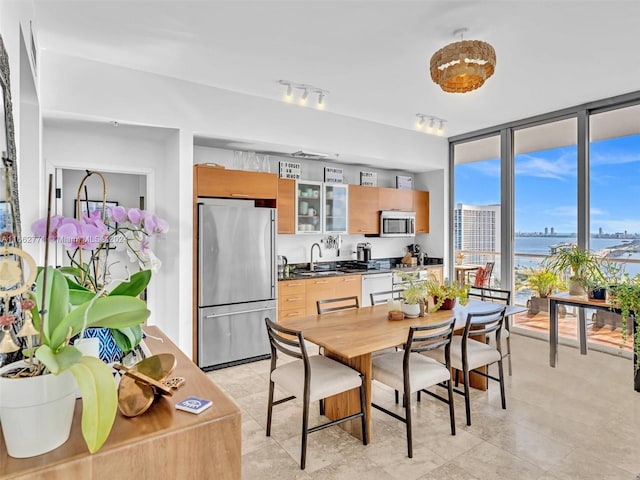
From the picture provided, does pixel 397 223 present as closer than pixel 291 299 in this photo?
No

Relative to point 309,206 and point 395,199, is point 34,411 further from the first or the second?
point 395,199

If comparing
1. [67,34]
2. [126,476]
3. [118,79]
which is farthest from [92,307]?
[118,79]

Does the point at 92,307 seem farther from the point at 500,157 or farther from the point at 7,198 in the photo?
the point at 500,157

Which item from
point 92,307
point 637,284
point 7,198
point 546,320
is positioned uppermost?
point 7,198

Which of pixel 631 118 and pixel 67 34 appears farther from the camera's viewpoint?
pixel 631 118

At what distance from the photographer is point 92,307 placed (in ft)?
3.00

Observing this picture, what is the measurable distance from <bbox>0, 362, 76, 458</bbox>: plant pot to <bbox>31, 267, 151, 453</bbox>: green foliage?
71 millimetres

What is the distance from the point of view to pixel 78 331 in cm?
89

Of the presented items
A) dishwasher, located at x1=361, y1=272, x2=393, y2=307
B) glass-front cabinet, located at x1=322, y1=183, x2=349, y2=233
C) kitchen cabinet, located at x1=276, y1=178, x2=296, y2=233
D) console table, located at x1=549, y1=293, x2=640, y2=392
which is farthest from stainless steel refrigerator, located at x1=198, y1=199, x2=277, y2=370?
console table, located at x1=549, y1=293, x2=640, y2=392

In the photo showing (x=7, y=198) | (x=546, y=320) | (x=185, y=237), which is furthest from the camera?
(x=546, y=320)

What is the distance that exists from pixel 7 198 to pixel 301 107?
3626 millimetres

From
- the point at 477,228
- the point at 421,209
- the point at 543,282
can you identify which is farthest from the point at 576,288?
the point at 421,209

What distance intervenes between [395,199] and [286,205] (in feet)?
6.24

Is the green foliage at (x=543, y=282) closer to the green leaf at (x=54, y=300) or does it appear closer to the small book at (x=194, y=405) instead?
the small book at (x=194, y=405)
